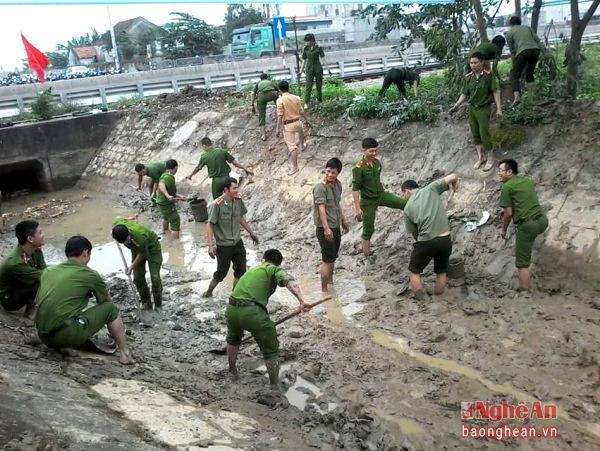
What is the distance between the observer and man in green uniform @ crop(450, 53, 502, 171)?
8.58 m

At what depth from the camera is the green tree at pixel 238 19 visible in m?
49.6

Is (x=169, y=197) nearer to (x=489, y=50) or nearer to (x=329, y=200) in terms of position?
(x=329, y=200)

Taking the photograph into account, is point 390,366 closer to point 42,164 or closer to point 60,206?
point 60,206

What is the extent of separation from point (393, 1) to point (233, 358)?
19.7ft

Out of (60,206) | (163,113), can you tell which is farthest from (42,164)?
(163,113)

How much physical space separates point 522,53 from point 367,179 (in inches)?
158

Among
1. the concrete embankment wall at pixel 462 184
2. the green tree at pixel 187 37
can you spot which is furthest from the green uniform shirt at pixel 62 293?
the green tree at pixel 187 37

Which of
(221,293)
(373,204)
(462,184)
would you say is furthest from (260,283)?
(462,184)

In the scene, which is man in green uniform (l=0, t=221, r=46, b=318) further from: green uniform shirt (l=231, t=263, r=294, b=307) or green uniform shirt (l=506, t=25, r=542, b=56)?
green uniform shirt (l=506, t=25, r=542, b=56)

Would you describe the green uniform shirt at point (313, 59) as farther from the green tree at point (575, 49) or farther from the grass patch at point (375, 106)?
the green tree at point (575, 49)

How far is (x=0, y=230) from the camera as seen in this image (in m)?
12.9

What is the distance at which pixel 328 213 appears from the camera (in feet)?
25.3

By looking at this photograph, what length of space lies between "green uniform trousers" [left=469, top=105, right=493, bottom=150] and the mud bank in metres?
0.55

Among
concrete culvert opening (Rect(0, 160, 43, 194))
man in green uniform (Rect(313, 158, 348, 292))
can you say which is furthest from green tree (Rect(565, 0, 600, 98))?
concrete culvert opening (Rect(0, 160, 43, 194))
